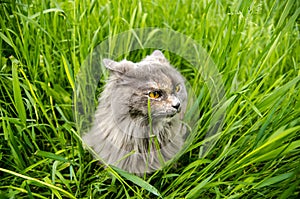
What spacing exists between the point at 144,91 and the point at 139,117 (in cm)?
12

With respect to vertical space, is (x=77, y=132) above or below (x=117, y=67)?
below

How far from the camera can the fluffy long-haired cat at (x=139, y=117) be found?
4.68ft

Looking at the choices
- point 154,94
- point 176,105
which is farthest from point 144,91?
point 176,105

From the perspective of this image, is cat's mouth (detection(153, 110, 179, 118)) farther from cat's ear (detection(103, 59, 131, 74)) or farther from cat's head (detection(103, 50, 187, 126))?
cat's ear (detection(103, 59, 131, 74))

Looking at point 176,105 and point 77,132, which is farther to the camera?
point 77,132

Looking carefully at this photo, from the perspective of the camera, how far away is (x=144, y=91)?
1424mm

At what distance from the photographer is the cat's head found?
1.42 metres

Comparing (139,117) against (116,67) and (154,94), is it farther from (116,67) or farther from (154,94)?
(116,67)

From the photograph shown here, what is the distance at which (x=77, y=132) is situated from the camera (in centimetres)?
159

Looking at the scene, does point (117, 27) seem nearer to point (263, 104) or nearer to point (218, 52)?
point (218, 52)

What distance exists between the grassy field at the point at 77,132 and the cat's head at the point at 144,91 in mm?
195

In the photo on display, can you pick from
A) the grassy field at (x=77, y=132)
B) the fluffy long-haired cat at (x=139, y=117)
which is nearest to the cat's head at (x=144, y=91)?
the fluffy long-haired cat at (x=139, y=117)

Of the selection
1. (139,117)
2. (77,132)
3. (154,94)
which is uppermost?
(154,94)

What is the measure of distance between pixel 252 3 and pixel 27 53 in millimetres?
1088
